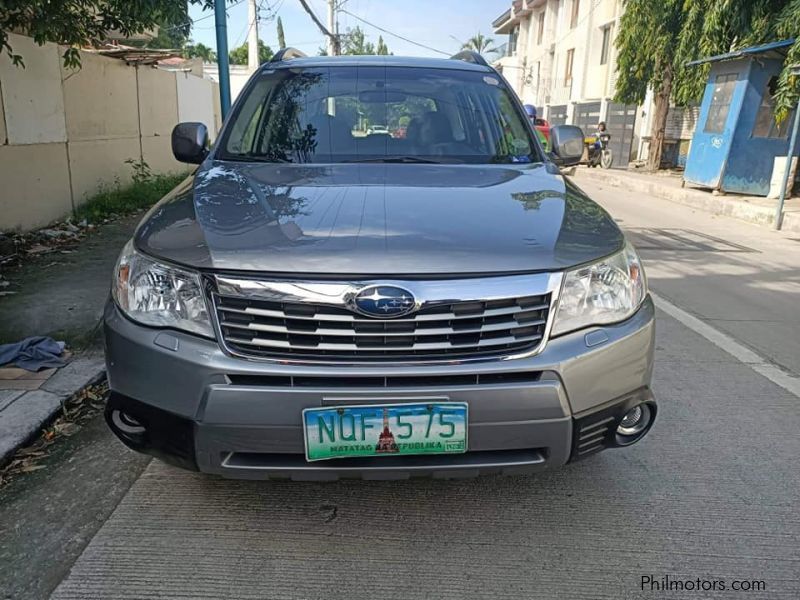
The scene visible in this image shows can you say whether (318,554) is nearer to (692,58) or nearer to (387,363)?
(387,363)

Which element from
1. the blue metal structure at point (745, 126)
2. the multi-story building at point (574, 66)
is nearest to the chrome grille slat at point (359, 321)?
the blue metal structure at point (745, 126)

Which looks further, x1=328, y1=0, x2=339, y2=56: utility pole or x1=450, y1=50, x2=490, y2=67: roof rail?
x1=328, y1=0, x2=339, y2=56: utility pole

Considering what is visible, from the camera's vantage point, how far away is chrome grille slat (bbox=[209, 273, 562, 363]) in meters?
1.98

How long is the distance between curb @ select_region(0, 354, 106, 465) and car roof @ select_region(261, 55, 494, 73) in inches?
77.9

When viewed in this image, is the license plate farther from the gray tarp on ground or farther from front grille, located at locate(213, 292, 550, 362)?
the gray tarp on ground

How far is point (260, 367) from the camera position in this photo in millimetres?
1964

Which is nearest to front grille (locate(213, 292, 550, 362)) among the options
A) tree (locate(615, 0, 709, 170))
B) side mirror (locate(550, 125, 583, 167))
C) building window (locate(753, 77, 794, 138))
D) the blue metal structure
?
side mirror (locate(550, 125, 583, 167))

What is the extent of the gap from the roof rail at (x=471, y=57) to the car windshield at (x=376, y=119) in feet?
1.44

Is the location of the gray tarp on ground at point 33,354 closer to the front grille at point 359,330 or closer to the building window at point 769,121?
the front grille at point 359,330

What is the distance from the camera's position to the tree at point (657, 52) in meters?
15.1

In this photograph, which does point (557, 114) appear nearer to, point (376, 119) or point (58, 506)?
point (376, 119)

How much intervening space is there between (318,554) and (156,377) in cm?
82

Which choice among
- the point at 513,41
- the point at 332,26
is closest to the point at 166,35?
the point at 332,26

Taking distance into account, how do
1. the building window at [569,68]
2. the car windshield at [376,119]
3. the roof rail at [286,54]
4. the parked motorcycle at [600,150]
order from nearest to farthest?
the car windshield at [376,119], the roof rail at [286,54], the parked motorcycle at [600,150], the building window at [569,68]
